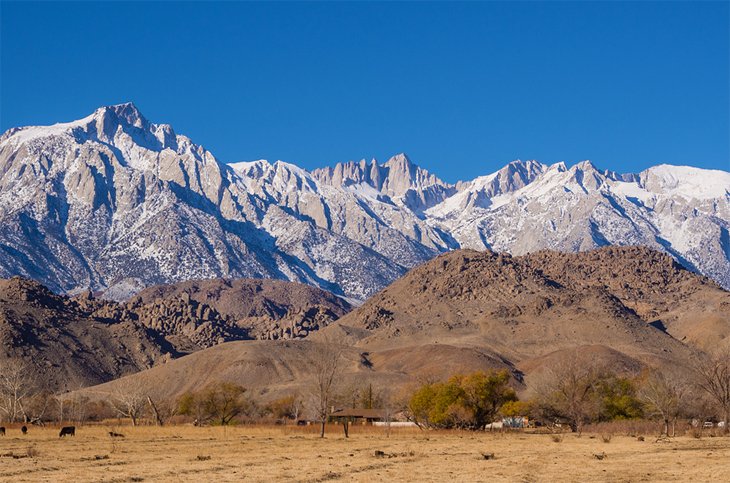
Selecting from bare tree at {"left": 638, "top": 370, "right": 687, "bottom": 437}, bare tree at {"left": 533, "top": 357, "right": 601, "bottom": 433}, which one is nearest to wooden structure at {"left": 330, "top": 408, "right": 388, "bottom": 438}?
bare tree at {"left": 533, "top": 357, "right": 601, "bottom": 433}

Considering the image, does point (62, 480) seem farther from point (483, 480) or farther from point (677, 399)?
point (677, 399)

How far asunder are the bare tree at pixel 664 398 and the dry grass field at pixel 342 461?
35.2 metres

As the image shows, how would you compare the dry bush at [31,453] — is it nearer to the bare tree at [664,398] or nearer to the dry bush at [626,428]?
the bare tree at [664,398]

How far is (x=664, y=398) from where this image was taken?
119250 millimetres

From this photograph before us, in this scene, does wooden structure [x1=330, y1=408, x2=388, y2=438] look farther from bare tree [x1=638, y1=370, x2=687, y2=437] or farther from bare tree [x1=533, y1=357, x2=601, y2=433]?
bare tree [x1=638, y1=370, x2=687, y2=437]

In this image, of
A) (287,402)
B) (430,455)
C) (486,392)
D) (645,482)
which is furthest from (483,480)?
(287,402)

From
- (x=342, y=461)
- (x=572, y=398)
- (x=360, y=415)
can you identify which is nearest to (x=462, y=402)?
(x=572, y=398)

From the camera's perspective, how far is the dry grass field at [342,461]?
157 feet

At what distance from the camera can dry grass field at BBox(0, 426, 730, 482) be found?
48.0 meters

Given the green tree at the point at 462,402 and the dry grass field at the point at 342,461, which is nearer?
the dry grass field at the point at 342,461

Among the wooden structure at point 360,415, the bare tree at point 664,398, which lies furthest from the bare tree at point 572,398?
the wooden structure at point 360,415

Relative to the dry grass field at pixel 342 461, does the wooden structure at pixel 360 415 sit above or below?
above

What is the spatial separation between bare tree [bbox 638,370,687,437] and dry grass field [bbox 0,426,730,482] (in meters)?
35.2

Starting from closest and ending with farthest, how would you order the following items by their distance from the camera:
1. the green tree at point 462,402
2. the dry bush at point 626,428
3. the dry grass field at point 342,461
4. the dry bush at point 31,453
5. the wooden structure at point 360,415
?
the dry grass field at point 342,461 → the dry bush at point 31,453 → the dry bush at point 626,428 → the green tree at point 462,402 → the wooden structure at point 360,415
